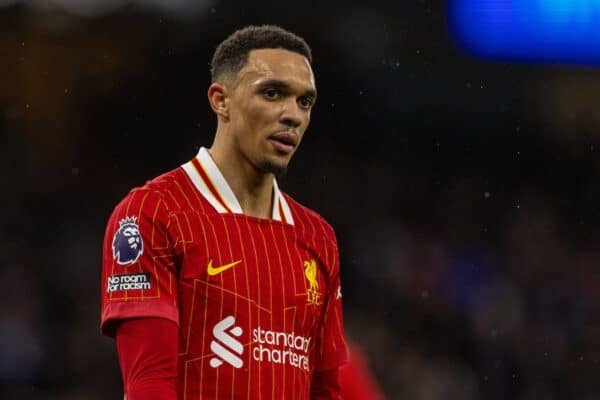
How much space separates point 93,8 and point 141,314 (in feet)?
23.0

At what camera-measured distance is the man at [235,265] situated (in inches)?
123

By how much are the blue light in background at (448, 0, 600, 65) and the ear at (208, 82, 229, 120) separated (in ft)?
20.5

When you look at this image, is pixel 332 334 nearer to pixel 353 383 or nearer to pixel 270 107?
pixel 353 383

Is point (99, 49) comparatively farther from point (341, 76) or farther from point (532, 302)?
point (532, 302)

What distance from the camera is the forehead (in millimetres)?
3375

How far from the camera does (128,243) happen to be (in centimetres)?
314

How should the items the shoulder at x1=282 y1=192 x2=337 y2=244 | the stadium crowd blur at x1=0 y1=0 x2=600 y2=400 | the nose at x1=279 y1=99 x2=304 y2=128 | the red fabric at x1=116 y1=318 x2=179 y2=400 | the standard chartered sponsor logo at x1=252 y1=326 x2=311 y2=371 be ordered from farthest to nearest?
the stadium crowd blur at x1=0 y1=0 x2=600 y2=400 < the shoulder at x1=282 y1=192 x2=337 y2=244 < the nose at x1=279 y1=99 x2=304 y2=128 < the standard chartered sponsor logo at x1=252 y1=326 x2=311 y2=371 < the red fabric at x1=116 y1=318 x2=179 y2=400

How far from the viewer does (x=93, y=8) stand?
386 inches

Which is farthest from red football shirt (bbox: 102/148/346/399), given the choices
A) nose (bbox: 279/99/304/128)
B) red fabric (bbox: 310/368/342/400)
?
nose (bbox: 279/99/304/128)

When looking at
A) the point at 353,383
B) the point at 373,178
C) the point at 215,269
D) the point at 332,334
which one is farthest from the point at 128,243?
the point at 373,178

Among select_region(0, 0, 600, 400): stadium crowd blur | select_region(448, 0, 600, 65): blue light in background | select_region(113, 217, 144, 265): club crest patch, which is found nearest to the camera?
select_region(113, 217, 144, 265): club crest patch

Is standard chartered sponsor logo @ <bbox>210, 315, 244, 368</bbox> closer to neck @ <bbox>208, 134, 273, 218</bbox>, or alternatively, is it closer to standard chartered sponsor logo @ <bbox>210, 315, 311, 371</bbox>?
standard chartered sponsor logo @ <bbox>210, 315, 311, 371</bbox>

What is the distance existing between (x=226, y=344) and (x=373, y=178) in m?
6.54

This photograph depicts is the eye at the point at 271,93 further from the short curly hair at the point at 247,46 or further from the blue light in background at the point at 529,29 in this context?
the blue light in background at the point at 529,29
